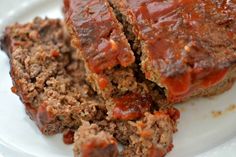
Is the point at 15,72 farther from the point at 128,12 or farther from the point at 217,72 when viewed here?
the point at 217,72

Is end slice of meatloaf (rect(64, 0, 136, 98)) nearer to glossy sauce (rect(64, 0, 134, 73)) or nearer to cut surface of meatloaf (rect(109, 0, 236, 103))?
glossy sauce (rect(64, 0, 134, 73))

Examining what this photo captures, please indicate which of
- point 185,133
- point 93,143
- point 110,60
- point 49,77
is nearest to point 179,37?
point 110,60

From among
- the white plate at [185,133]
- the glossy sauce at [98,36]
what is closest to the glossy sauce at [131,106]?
the glossy sauce at [98,36]

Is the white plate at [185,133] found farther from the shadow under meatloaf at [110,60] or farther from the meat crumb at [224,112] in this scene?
the shadow under meatloaf at [110,60]

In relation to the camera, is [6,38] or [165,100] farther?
[6,38]

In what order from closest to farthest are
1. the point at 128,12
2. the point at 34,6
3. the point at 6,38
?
the point at 128,12 → the point at 6,38 → the point at 34,6

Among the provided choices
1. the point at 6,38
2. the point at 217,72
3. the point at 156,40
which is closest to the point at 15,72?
the point at 6,38
